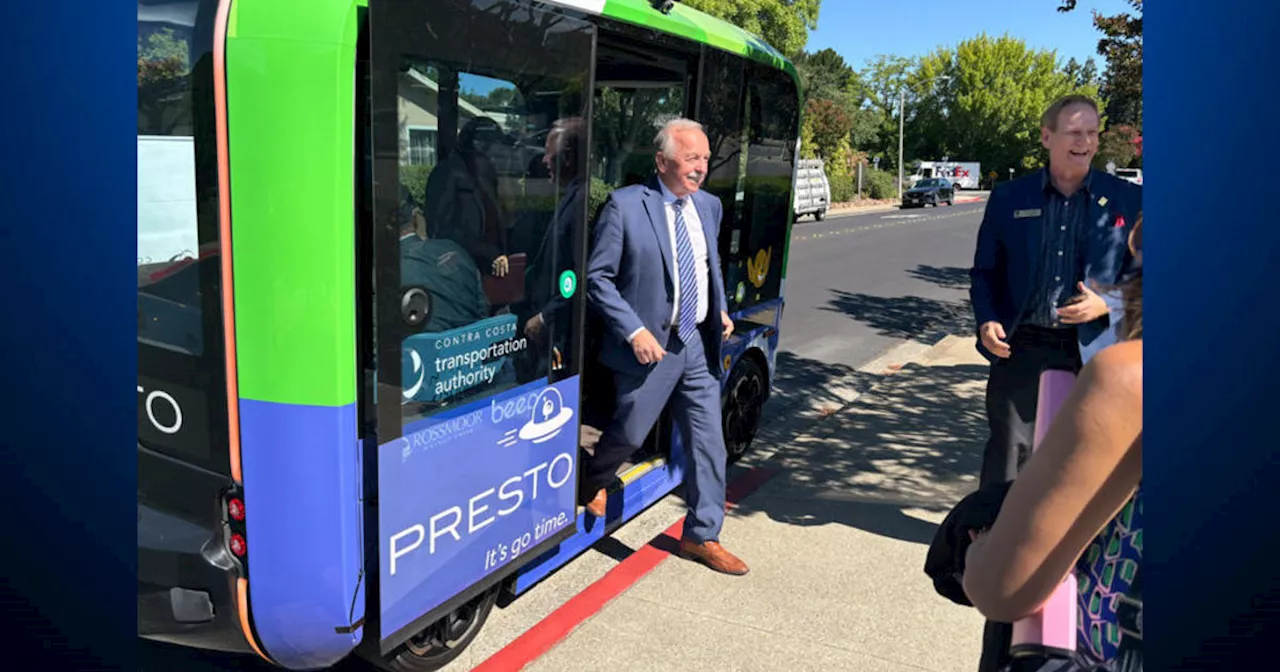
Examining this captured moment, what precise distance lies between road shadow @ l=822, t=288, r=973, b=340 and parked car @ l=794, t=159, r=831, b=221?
1626 cm

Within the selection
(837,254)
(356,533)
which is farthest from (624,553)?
(837,254)

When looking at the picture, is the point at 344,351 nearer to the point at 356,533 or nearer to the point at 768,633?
the point at 356,533

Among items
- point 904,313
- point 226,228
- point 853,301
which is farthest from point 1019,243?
point 853,301

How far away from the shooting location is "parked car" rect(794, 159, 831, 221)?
30.6 m

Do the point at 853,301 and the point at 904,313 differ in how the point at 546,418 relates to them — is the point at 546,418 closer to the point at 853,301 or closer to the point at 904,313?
the point at 904,313

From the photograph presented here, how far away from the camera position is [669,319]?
13.2 feet

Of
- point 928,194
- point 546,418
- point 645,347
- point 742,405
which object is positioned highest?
point 928,194

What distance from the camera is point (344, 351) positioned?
8.48 ft

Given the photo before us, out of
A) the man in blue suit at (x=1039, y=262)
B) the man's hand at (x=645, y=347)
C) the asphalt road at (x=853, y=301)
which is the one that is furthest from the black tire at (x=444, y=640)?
the man in blue suit at (x=1039, y=262)

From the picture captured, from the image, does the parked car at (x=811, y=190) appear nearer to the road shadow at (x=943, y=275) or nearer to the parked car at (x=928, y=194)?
the parked car at (x=928, y=194)

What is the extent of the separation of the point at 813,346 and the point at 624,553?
6198 millimetres

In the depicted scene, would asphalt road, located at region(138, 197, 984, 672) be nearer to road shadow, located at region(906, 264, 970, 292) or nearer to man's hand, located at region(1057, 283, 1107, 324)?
road shadow, located at region(906, 264, 970, 292)

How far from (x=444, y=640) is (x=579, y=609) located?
712 millimetres

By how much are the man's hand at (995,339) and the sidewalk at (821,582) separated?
114 cm
